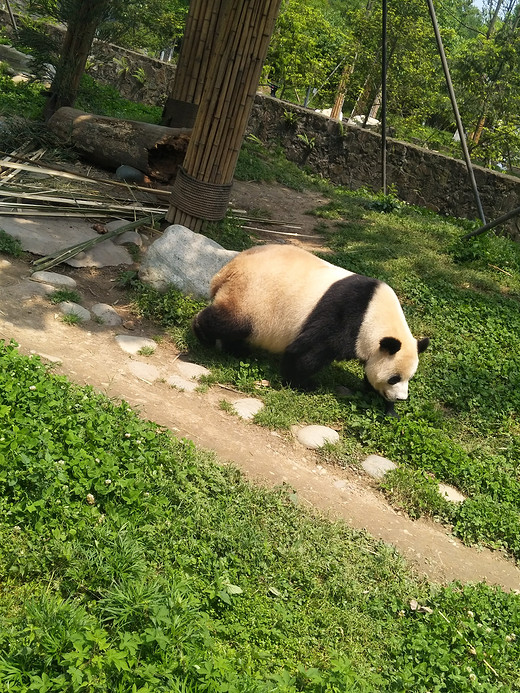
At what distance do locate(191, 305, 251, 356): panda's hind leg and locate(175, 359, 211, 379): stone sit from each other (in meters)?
0.30

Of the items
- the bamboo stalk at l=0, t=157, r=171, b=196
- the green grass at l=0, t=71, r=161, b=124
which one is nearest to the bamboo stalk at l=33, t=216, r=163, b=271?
the bamboo stalk at l=0, t=157, r=171, b=196

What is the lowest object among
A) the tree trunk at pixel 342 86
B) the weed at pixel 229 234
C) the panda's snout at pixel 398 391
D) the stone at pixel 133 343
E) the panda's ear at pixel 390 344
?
the stone at pixel 133 343

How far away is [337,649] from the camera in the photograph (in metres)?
3.67

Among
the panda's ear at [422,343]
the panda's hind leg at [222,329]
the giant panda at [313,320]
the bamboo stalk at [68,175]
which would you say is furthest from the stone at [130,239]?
the panda's ear at [422,343]

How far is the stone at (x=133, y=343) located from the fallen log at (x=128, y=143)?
13.2 feet

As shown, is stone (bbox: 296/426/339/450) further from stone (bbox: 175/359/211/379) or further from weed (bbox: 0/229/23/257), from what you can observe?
weed (bbox: 0/229/23/257)

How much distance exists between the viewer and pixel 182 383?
230 inches

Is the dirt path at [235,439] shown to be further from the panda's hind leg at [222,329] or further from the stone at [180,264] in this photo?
the stone at [180,264]

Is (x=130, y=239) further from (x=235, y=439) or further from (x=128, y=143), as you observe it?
(x=235, y=439)

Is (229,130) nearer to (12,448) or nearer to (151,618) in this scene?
(12,448)

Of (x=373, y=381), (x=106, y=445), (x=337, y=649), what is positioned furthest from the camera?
(x=373, y=381)

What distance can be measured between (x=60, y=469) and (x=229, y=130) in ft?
17.3

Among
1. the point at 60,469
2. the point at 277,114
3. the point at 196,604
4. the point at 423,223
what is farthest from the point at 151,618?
the point at 277,114

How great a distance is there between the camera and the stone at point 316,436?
5.60 meters
